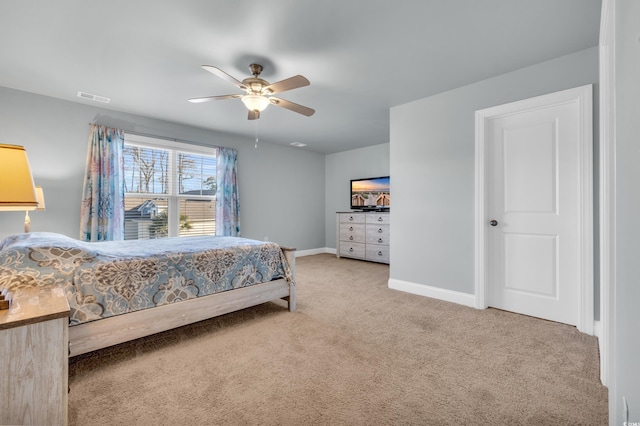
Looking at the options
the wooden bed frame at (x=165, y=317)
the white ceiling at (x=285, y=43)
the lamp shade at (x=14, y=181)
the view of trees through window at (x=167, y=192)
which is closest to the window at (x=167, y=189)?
the view of trees through window at (x=167, y=192)

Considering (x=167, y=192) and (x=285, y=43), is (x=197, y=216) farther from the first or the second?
(x=285, y=43)

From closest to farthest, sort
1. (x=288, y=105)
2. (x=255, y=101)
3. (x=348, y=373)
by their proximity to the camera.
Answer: (x=348, y=373) → (x=255, y=101) → (x=288, y=105)

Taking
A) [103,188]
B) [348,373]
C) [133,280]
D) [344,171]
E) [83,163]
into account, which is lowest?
[348,373]

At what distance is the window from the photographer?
4121 millimetres

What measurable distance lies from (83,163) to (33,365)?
3428 mm

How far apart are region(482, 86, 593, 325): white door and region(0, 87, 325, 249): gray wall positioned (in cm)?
394

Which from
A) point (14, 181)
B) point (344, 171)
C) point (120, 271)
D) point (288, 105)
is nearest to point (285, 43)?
point (288, 105)

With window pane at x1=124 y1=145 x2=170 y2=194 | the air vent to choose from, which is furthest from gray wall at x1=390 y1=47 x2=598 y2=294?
the air vent

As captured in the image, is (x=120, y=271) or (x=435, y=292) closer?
(x=120, y=271)

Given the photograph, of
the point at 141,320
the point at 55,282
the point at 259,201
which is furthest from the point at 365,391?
the point at 259,201

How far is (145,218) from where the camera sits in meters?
4.23

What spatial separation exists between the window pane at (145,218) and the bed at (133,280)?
6.31 feet

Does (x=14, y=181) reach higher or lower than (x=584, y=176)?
lower

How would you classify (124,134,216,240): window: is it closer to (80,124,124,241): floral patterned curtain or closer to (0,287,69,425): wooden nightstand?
(80,124,124,241): floral patterned curtain
